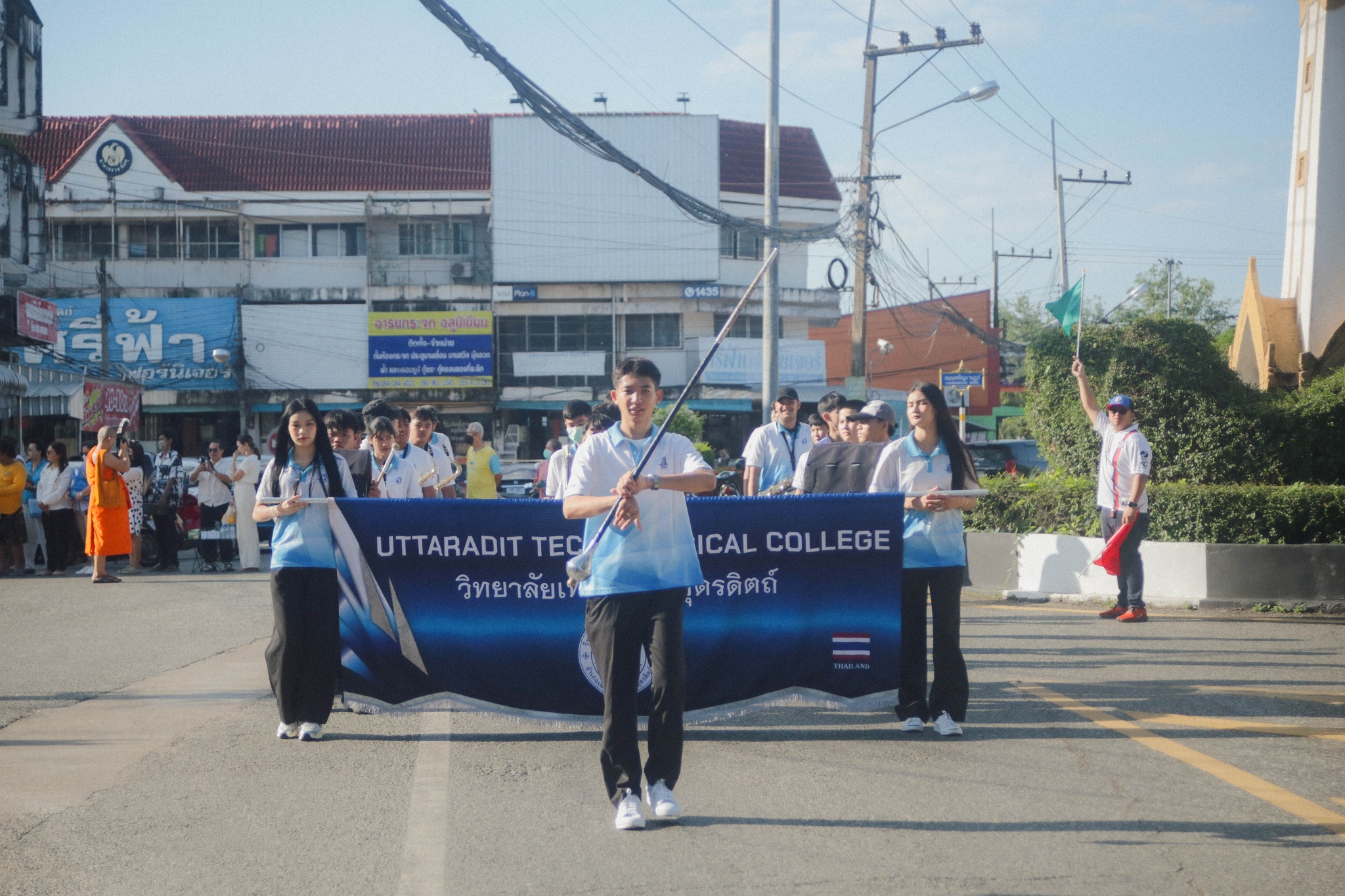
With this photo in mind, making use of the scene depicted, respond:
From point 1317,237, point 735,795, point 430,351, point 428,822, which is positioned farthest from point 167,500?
point 430,351

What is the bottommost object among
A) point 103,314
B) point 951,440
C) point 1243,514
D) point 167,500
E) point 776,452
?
point 167,500

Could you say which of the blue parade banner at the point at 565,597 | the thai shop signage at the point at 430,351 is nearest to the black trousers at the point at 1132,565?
the blue parade banner at the point at 565,597

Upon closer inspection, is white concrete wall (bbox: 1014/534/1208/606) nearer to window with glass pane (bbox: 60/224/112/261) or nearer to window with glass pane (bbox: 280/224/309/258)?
window with glass pane (bbox: 280/224/309/258)

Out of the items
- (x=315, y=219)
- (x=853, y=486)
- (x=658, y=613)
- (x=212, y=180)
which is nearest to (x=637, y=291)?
(x=315, y=219)

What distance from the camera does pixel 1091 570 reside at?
12.5 meters

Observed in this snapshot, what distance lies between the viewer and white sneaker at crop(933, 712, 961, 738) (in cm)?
625

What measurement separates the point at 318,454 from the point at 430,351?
3470 centimetres

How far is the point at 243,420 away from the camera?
40.5 metres

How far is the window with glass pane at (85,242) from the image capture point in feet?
140

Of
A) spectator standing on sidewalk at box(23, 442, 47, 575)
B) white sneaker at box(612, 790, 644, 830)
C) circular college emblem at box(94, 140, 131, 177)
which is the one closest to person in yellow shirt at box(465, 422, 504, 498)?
white sneaker at box(612, 790, 644, 830)

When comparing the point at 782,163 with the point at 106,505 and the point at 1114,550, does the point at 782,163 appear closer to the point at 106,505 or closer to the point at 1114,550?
the point at 106,505

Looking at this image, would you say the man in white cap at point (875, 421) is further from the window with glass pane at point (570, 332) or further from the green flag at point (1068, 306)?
the window with glass pane at point (570, 332)

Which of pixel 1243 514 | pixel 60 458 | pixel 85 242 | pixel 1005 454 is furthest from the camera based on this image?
pixel 85 242

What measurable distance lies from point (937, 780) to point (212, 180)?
140ft
